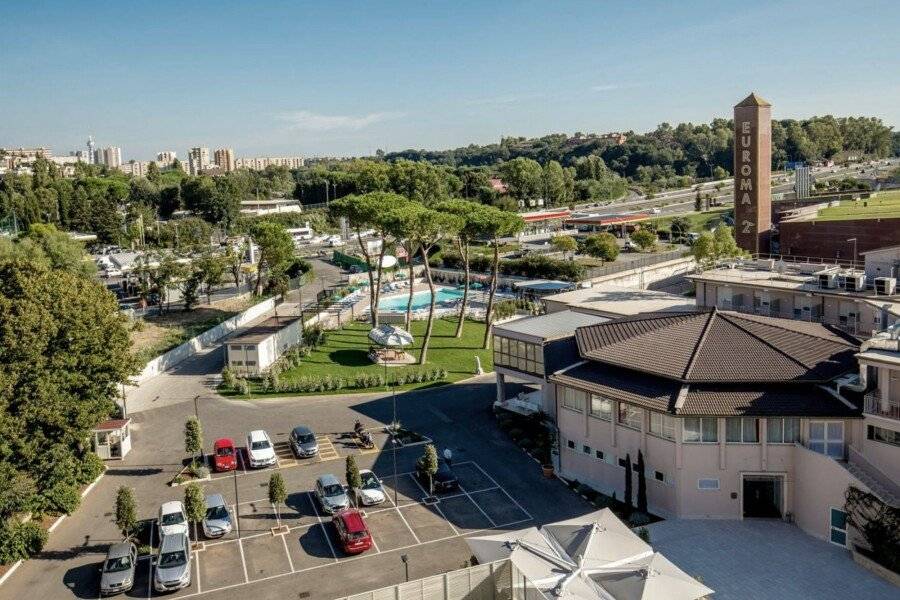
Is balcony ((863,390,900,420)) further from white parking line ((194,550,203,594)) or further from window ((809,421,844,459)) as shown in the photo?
white parking line ((194,550,203,594))

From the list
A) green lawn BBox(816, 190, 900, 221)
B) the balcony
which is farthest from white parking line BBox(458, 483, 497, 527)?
green lawn BBox(816, 190, 900, 221)

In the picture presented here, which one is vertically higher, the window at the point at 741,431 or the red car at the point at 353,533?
the window at the point at 741,431

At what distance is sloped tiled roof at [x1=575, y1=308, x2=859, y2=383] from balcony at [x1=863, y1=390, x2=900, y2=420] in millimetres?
1556

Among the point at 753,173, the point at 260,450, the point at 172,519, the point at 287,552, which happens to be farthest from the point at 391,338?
the point at 753,173

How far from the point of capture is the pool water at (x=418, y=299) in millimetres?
61406

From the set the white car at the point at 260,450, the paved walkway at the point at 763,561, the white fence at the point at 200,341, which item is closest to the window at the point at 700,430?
the paved walkway at the point at 763,561

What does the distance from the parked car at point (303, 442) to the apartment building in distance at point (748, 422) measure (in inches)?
414

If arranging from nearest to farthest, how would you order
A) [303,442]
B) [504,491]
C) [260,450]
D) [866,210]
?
[504,491], [260,450], [303,442], [866,210]

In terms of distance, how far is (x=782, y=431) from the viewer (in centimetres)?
2347

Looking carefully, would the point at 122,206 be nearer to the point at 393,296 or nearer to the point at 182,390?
the point at 393,296

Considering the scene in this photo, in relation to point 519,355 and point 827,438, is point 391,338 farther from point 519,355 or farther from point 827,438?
point 827,438

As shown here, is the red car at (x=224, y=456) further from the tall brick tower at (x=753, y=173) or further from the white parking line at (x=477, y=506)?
the tall brick tower at (x=753, y=173)

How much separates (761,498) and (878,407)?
4453 mm

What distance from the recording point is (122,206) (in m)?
125
